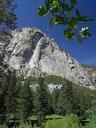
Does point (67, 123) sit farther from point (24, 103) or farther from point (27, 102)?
point (27, 102)

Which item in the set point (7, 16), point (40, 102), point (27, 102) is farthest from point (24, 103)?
point (7, 16)

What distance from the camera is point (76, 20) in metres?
2.53

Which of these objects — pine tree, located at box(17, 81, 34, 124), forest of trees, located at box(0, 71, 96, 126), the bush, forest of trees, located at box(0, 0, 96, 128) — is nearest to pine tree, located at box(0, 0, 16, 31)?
forest of trees, located at box(0, 0, 96, 128)

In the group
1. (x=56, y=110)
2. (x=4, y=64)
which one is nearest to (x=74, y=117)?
(x=4, y=64)

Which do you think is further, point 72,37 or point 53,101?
point 53,101

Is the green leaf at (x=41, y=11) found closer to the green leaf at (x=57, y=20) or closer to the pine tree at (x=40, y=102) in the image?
the green leaf at (x=57, y=20)

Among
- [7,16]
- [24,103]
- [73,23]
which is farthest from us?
[24,103]

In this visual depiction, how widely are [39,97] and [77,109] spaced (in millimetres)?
21700

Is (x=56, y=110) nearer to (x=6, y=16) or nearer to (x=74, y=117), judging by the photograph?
(x=74, y=117)

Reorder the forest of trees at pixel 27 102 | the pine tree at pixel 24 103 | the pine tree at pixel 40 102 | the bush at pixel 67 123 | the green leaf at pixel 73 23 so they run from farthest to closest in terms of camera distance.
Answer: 1. the pine tree at pixel 40 102
2. the pine tree at pixel 24 103
3. the forest of trees at pixel 27 102
4. the bush at pixel 67 123
5. the green leaf at pixel 73 23

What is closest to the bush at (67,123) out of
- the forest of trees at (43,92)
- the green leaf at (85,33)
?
the forest of trees at (43,92)

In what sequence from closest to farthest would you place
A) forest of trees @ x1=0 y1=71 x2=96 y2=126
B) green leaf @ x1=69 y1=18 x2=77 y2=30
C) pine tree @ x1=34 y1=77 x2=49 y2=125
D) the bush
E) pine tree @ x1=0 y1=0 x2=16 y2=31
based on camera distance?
green leaf @ x1=69 y1=18 x2=77 y2=30, pine tree @ x1=0 y1=0 x2=16 y2=31, the bush, forest of trees @ x1=0 y1=71 x2=96 y2=126, pine tree @ x1=34 y1=77 x2=49 y2=125

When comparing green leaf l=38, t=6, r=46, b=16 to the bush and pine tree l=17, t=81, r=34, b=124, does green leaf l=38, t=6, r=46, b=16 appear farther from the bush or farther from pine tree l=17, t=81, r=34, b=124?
pine tree l=17, t=81, r=34, b=124

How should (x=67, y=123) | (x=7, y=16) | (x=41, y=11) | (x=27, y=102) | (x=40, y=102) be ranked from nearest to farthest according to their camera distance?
(x=41, y=11)
(x=7, y=16)
(x=67, y=123)
(x=27, y=102)
(x=40, y=102)
